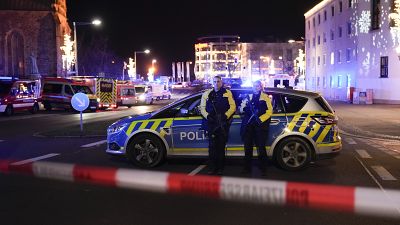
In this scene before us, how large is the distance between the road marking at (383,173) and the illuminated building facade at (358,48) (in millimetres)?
25518

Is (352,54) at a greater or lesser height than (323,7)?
lesser

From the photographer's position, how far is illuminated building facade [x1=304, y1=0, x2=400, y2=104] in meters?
38.8

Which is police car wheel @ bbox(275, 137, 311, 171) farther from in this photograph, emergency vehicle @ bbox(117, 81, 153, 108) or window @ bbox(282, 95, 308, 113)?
emergency vehicle @ bbox(117, 81, 153, 108)

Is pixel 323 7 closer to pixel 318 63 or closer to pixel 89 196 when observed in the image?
pixel 318 63

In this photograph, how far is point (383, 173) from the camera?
9398 millimetres

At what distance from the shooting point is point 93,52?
82500 millimetres

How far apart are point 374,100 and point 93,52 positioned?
53.6m

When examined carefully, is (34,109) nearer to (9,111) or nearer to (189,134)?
(9,111)

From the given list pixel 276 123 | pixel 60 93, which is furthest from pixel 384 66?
pixel 276 123

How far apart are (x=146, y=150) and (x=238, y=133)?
74.1 inches

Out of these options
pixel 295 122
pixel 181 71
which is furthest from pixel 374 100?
pixel 181 71

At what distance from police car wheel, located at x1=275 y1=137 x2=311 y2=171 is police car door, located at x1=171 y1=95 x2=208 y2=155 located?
1472mm

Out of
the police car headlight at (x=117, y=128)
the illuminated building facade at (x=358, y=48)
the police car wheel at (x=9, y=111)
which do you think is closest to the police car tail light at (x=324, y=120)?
the police car headlight at (x=117, y=128)

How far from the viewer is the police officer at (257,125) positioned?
29.7ft
